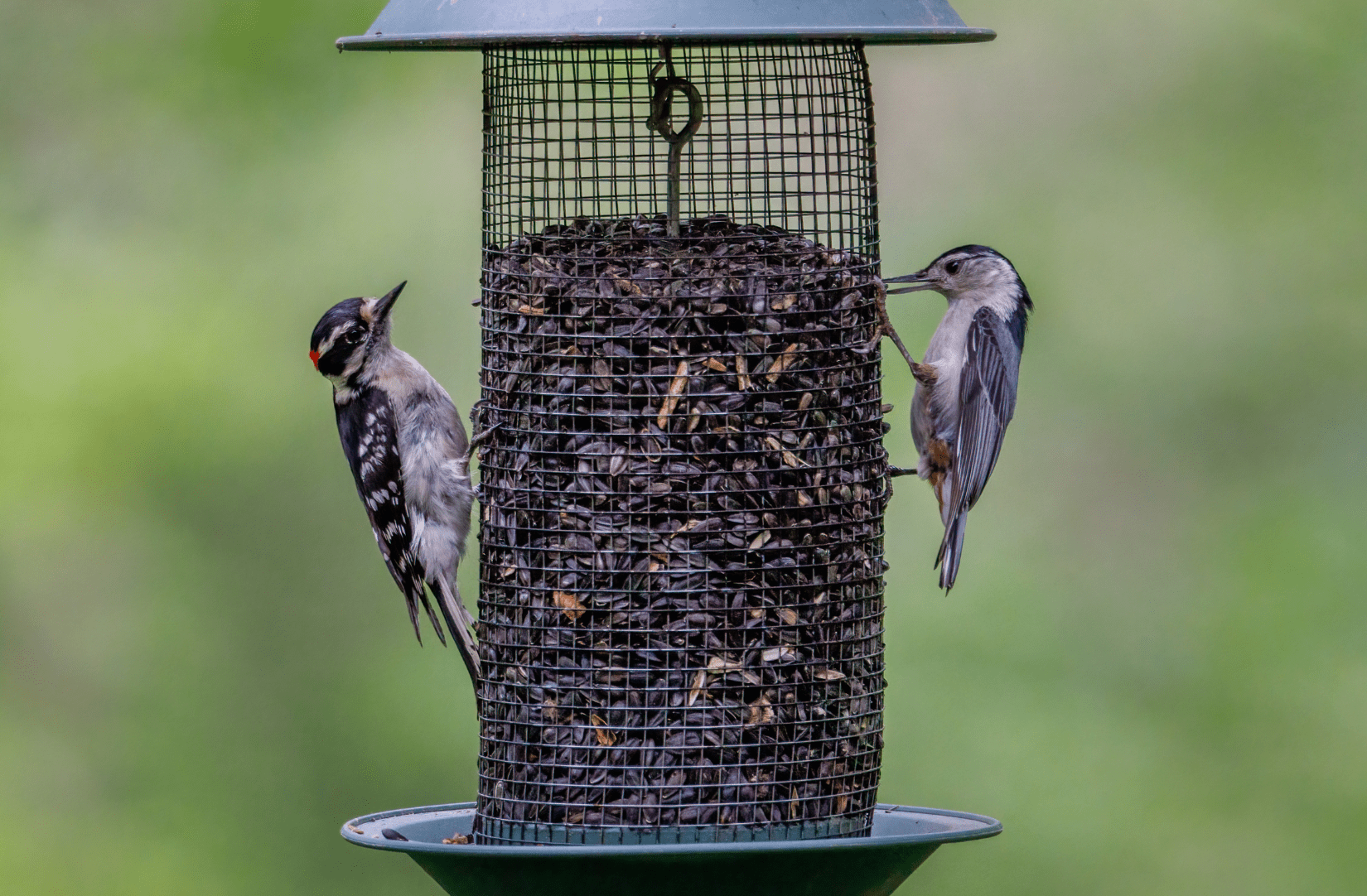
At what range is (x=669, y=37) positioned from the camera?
4785 millimetres

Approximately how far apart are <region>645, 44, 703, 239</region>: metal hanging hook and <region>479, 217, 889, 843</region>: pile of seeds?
0.12m

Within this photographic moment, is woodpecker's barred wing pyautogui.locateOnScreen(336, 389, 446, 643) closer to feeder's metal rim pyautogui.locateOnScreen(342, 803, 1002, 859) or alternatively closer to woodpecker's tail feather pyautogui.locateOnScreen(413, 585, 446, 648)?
woodpecker's tail feather pyautogui.locateOnScreen(413, 585, 446, 648)

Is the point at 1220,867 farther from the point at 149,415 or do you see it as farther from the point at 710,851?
the point at 710,851

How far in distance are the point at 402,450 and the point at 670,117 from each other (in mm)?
2074

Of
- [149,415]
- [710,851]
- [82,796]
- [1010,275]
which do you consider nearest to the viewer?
[710,851]

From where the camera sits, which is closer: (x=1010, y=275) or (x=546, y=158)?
(x=546, y=158)

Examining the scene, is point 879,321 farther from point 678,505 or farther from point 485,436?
point 485,436

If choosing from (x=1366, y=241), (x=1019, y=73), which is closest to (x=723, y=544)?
(x=1019, y=73)

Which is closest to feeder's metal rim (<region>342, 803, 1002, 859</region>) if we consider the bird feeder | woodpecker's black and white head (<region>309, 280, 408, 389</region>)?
the bird feeder

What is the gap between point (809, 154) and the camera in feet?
19.2

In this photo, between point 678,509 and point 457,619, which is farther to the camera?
point 457,619

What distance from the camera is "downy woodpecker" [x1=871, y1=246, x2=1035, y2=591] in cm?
751

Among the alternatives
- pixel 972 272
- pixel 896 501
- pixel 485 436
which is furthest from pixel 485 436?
pixel 896 501

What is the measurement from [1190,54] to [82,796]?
8388 mm
